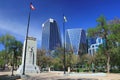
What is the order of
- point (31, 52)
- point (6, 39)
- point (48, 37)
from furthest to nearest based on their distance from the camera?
point (48, 37) → point (6, 39) → point (31, 52)

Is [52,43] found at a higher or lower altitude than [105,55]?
higher

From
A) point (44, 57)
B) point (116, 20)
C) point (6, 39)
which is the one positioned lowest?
point (44, 57)

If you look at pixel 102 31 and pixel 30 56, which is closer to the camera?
pixel 30 56

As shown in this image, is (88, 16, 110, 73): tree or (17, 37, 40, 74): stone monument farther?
(88, 16, 110, 73): tree

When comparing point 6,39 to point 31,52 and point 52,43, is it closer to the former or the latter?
point 31,52

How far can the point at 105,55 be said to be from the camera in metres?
43.5

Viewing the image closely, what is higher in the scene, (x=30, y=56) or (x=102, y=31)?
(x=102, y=31)

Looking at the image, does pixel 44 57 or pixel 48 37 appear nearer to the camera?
pixel 44 57

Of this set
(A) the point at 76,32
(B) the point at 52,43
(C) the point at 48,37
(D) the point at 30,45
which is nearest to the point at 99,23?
(D) the point at 30,45

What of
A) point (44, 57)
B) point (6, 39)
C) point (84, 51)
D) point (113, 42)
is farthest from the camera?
point (84, 51)

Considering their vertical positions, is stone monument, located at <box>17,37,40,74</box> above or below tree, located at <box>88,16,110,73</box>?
below

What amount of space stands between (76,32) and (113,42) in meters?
78.4

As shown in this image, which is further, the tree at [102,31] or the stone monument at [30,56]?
the tree at [102,31]

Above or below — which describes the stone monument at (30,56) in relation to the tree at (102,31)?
below
